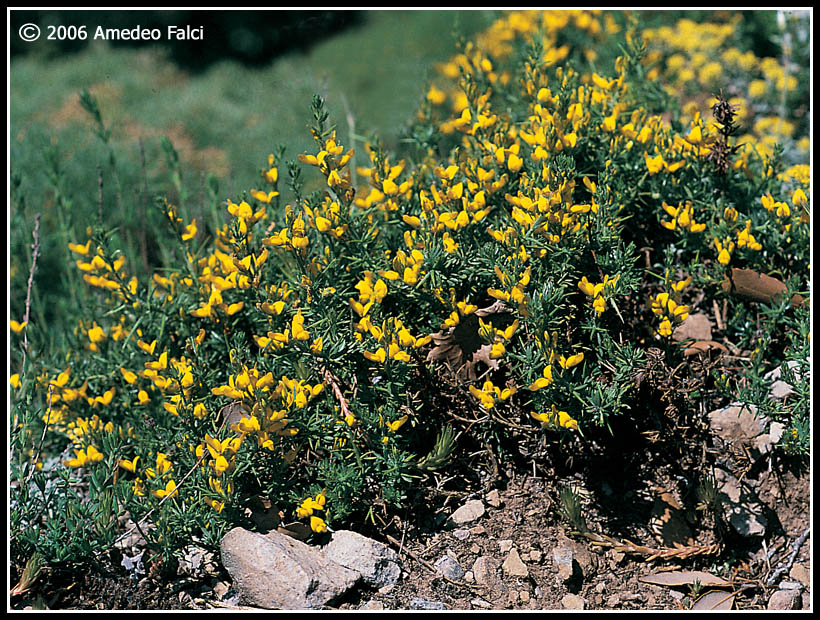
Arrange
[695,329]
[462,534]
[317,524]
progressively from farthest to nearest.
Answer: [695,329] → [462,534] → [317,524]

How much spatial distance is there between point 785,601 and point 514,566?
725 millimetres


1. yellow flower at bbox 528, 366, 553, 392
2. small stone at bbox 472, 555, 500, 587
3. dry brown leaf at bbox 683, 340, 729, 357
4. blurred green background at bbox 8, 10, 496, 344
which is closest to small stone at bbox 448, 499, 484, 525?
small stone at bbox 472, 555, 500, 587

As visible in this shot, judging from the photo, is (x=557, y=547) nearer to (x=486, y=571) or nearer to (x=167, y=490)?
(x=486, y=571)

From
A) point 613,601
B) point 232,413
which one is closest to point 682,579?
point 613,601

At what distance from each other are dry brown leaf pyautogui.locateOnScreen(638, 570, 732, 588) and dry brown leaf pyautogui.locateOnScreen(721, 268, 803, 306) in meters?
0.83

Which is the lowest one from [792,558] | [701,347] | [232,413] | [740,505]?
[792,558]

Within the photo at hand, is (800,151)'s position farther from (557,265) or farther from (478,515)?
(478,515)

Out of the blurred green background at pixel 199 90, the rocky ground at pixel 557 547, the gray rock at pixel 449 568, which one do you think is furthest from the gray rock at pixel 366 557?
the blurred green background at pixel 199 90

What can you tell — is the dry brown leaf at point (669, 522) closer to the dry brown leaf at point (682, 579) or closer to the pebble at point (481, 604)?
the dry brown leaf at point (682, 579)

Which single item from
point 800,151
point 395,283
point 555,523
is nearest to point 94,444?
point 395,283

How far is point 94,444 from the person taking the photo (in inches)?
94.4

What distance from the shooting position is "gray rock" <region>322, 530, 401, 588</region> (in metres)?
1.98

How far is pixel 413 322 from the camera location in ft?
7.33

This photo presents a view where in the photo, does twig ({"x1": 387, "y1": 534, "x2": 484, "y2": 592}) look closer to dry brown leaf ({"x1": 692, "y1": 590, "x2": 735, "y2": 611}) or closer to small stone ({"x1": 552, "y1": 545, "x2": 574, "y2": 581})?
small stone ({"x1": 552, "y1": 545, "x2": 574, "y2": 581})
